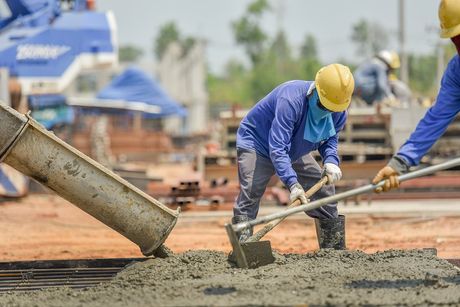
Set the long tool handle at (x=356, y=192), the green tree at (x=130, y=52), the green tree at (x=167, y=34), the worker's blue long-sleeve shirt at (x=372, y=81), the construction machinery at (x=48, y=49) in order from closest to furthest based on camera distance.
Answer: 1. the long tool handle at (x=356, y=192)
2. the worker's blue long-sleeve shirt at (x=372, y=81)
3. the construction machinery at (x=48, y=49)
4. the green tree at (x=167, y=34)
5. the green tree at (x=130, y=52)

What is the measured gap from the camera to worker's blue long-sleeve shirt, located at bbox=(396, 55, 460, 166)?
273 inches

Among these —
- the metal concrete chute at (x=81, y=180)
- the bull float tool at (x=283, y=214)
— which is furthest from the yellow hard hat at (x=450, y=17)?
the metal concrete chute at (x=81, y=180)

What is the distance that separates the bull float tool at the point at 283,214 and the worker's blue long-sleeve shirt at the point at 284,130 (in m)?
0.66

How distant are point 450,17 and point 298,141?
1.95 metres

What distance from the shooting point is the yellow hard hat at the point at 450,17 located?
6898 millimetres

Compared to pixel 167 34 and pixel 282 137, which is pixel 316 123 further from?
pixel 167 34

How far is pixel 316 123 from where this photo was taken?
27.3ft

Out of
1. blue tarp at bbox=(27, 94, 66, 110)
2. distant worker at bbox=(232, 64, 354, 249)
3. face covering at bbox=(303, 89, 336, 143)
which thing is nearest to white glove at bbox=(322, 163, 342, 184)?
distant worker at bbox=(232, 64, 354, 249)

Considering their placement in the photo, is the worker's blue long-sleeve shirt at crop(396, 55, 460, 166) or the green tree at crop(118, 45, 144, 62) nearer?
the worker's blue long-sleeve shirt at crop(396, 55, 460, 166)

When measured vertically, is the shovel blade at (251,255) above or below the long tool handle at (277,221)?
below

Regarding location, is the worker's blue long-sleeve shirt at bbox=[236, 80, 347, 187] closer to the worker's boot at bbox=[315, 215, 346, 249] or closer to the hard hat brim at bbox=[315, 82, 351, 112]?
the hard hat brim at bbox=[315, 82, 351, 112]

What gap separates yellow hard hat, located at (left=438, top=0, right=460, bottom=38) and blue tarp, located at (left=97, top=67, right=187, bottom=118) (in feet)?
108

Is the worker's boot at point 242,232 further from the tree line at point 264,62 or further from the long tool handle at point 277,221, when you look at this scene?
the tree line at point 264,62

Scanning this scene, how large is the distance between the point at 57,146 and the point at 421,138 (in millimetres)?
2705
